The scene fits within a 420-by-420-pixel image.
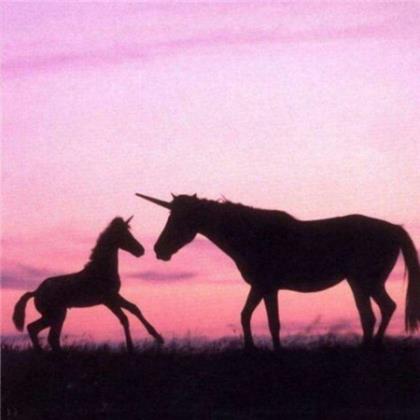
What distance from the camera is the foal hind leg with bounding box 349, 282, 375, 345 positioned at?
1495 centimetres

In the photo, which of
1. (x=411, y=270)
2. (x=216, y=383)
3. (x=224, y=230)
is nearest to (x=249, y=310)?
(x=224, y=230)

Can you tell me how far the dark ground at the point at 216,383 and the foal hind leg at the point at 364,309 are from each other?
578 mm

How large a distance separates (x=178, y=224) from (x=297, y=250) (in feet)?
4.87

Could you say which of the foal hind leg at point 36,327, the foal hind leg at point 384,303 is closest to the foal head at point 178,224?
the foal hind leg at point 36,327

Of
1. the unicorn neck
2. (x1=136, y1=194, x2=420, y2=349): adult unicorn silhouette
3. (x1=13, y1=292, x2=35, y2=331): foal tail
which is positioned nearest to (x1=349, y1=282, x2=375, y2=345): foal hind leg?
(x1=136, y1=194, x2=420, y2=349): adult unicorn silhouette

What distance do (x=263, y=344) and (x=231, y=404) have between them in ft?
7.88

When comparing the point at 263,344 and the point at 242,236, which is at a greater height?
the point at 242,236

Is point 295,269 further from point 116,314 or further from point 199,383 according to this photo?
point 199,383

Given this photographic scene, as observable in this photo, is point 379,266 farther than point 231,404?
Yes

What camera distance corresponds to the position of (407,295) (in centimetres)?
1591

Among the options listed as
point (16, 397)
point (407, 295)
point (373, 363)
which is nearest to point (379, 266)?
point (407, 295)

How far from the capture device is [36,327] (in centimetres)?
1527

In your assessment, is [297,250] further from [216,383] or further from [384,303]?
[216,383]

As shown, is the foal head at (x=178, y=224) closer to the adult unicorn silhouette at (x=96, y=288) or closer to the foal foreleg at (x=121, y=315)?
the adult unicorn silhouette at (x=96, y=288)
